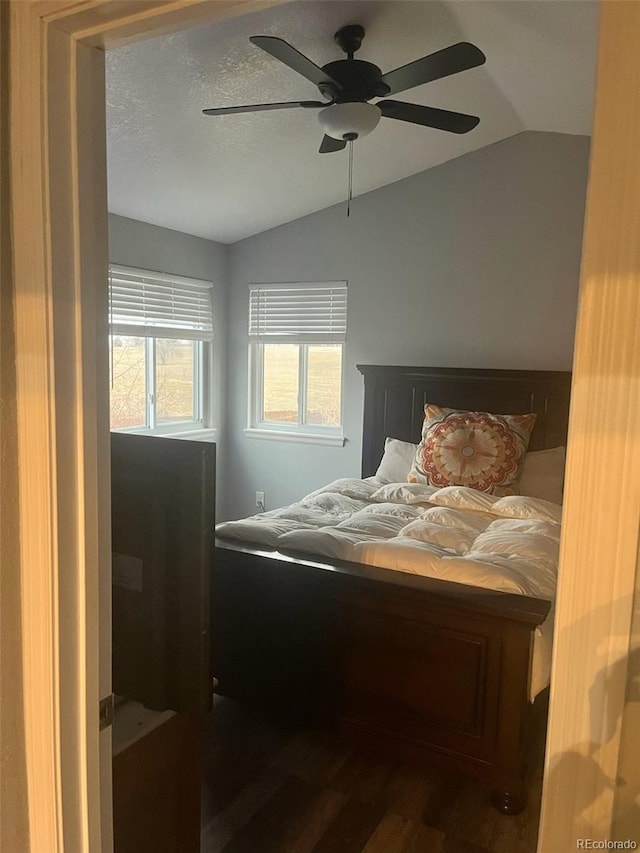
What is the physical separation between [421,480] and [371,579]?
1516 millimetres

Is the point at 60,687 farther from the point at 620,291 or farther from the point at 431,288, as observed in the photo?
the point at 431,288

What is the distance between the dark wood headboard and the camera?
3.71 meters

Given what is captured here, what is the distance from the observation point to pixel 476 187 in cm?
395

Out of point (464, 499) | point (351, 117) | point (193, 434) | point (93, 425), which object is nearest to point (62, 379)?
point (93, 425)

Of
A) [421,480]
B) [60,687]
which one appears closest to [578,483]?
[60,687]

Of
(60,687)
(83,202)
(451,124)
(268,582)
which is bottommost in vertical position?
(268,582)

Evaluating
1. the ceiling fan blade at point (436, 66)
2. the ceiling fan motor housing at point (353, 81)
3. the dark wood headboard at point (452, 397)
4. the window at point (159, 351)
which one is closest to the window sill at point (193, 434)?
the window at point (159, 351)

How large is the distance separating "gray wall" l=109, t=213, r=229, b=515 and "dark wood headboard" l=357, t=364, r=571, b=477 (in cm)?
118

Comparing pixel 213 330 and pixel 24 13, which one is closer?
pixel 24 13

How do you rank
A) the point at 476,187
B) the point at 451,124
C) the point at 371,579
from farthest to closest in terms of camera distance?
the point at 476,187 → the point at 451,124 → the point at 371,579

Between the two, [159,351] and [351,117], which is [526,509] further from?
[159,351]

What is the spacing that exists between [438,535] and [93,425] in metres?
1.75

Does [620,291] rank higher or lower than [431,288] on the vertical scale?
lower

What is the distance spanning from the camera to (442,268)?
409 centimetres
